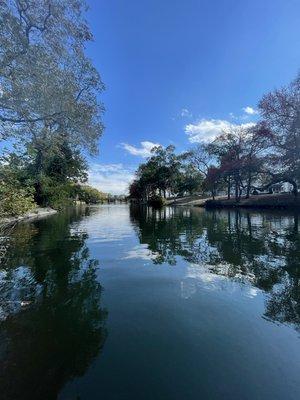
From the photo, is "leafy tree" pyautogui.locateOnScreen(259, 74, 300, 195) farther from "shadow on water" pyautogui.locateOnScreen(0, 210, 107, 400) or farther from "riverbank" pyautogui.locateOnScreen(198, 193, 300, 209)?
"shadow on water" pyautogui.locateOnScreen(0, 210, 107, 400)

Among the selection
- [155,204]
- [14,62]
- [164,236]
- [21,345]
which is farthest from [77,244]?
[155,204]

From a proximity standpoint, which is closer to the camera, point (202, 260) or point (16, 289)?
point (16, 289)

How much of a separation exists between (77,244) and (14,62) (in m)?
9.15

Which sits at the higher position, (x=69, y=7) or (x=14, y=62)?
(x=69, y=7)

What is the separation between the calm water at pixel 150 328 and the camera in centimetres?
384

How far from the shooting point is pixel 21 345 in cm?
484

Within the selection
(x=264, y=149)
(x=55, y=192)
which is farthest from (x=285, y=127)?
(x=55, y=192)

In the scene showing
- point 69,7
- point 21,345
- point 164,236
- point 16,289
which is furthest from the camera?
point 164,236

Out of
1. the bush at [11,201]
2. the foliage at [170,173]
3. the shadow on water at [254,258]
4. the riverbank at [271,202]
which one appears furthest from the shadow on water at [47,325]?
the foliage at [170,173]

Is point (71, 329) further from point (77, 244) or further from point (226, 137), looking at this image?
point (226, 137)

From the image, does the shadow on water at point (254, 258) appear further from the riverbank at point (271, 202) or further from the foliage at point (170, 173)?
the foliage at point (170, 173)

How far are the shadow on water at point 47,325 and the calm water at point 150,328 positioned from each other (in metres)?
0.02

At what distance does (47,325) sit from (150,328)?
2.08 metres

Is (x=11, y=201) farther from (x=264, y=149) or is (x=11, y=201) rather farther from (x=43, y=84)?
(x=264, y=149)
